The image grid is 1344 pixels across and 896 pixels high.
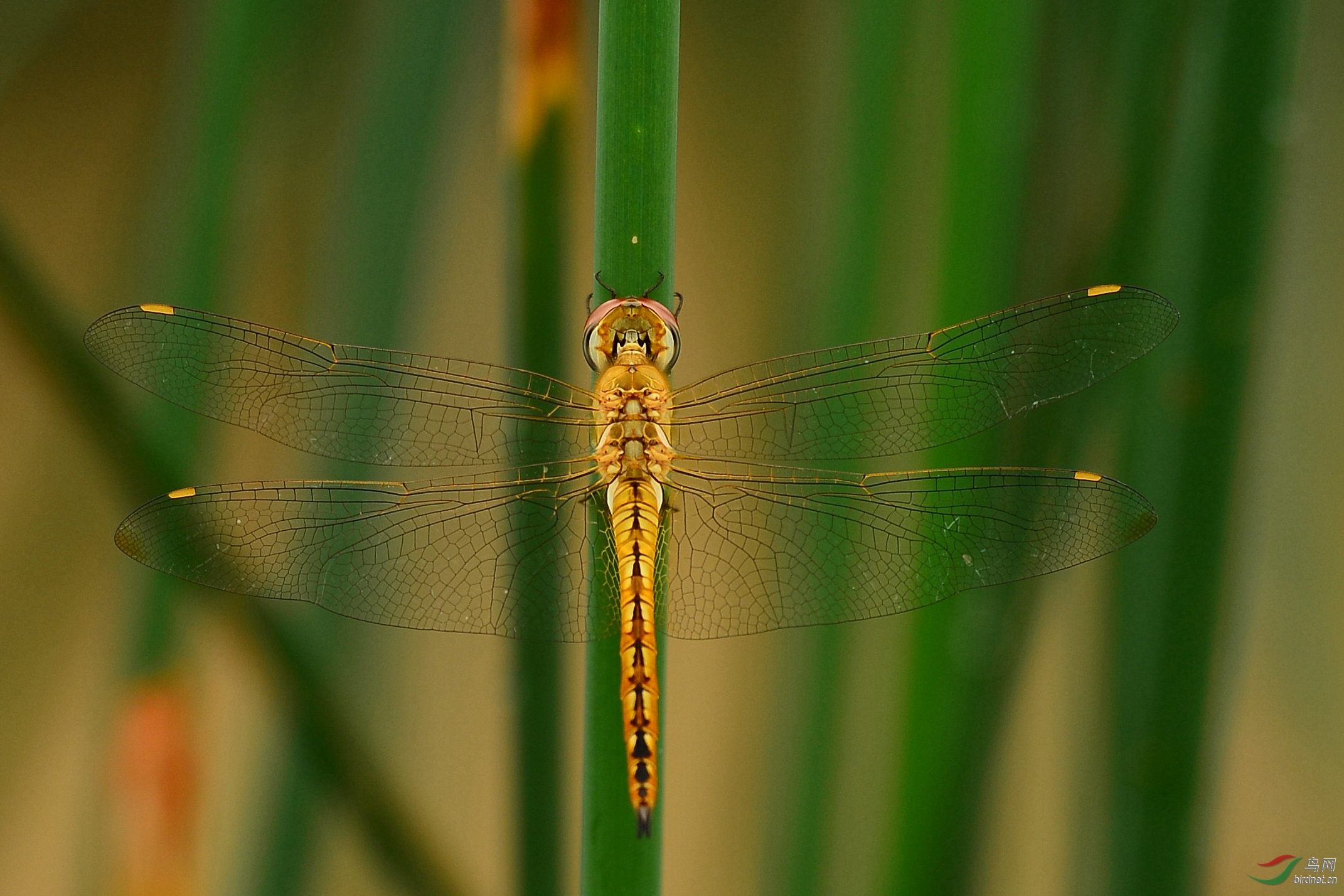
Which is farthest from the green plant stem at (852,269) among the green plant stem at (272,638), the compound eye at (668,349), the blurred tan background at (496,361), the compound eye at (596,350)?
the green plant stem at (272,638)

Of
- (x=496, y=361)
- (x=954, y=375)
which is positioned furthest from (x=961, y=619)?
(x=496, y=361)

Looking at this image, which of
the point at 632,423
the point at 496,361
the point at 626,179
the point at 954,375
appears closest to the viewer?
the point at 626,179

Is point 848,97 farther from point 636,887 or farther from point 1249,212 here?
point 636,887

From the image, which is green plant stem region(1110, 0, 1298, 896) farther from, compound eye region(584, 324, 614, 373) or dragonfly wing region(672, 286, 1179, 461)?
compound eye region(584, 324, 614, 373)

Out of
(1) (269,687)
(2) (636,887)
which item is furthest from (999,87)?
(1) (269,687)

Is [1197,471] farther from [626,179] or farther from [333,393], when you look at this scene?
[333,393]

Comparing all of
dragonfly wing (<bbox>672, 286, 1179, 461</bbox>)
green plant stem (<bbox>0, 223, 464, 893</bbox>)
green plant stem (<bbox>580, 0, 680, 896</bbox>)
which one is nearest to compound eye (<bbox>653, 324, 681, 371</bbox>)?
dragonfly wing (<bbox>672, 286, 1179, 461</bbox>)
